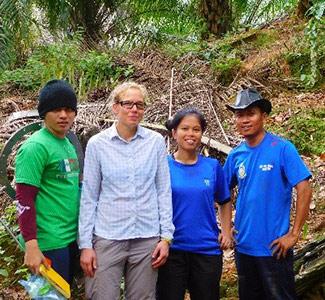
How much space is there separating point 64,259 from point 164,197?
0.67 m

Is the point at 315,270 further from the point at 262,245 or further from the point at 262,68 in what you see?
the point at 262,68

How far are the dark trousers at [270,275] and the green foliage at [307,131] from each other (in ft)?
9.53

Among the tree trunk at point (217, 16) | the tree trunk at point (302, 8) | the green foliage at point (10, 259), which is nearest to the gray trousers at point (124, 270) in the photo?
the green foliage at point (10, 259)

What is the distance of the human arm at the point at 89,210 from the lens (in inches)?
119

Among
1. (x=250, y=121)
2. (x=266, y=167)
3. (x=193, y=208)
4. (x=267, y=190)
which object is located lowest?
(x=193, y=208)

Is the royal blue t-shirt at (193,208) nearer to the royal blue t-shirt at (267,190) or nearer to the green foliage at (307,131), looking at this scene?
the royal blue t-shirt at (267,190)

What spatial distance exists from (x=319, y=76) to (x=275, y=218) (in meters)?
4.68

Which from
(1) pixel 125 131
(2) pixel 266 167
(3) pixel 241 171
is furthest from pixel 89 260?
(2) pixel 266 167

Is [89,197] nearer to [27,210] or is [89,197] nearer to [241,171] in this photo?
[27,210]

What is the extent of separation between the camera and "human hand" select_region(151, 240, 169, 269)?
310 centimetres

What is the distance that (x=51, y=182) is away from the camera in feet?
9.70

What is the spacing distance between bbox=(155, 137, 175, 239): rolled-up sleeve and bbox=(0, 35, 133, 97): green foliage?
15.3ft

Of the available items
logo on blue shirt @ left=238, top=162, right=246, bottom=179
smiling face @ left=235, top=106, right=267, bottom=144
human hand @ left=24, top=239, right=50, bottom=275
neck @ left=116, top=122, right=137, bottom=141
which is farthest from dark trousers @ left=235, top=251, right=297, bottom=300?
human hand @ left=24, top=239, right=50, bottom=275

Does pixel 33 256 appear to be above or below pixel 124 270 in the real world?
above
